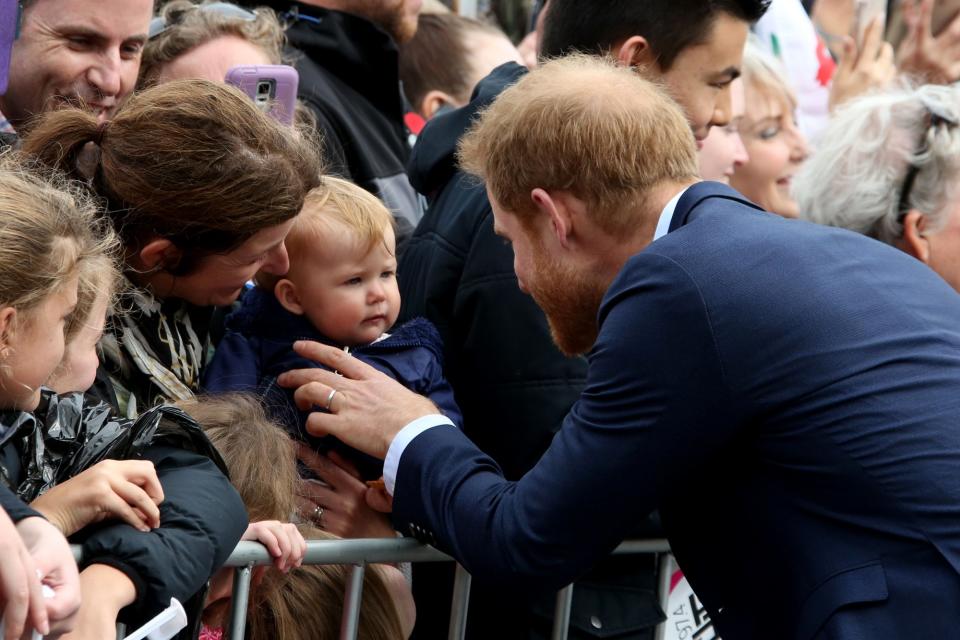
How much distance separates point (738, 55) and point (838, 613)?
71.6 inches

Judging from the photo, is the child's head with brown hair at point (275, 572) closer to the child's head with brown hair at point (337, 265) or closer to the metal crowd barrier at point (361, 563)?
the metal crowd barrier at point (361, 563)

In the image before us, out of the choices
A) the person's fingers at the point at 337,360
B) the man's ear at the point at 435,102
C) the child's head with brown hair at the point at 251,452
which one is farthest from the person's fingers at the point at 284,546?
the man's ear at the point at 435,102

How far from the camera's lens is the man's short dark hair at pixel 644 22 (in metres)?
3.61

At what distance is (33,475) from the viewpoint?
7.47 feet

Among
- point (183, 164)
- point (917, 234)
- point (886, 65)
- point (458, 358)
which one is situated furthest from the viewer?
point (886, 65)

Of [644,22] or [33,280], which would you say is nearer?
[33,280]

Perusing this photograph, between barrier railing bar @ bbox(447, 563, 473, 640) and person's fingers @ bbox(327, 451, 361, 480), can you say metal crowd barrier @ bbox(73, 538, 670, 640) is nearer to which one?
barrier railing bar @ bbox(447, 563, 473, 640)

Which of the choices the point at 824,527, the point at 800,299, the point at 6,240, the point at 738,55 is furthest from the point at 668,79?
the point at 6,240

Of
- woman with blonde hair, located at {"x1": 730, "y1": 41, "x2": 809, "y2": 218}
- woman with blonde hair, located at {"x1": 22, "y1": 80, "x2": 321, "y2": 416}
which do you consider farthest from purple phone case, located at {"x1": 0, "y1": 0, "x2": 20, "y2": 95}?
woman with blonde hair, located at {"x1": 730, "y1": 41, "x2": 809, "y2": 218}

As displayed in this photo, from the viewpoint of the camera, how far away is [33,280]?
7.22 feet

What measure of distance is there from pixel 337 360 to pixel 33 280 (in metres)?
0.97

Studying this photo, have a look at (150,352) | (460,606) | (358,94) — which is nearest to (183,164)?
(150,352)

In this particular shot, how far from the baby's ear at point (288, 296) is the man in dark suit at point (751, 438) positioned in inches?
22.7

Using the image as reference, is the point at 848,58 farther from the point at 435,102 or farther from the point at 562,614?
the point at 562,614
